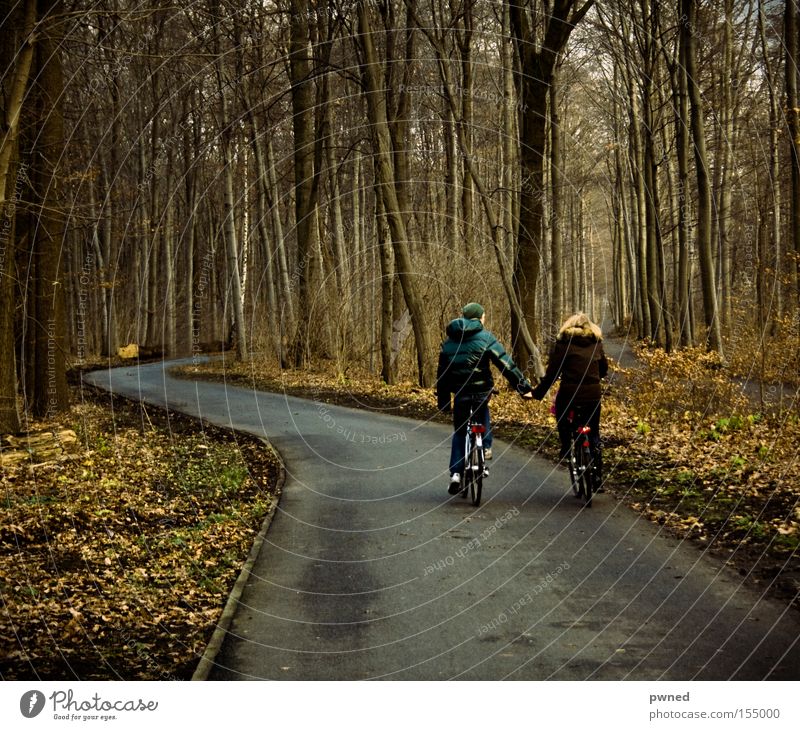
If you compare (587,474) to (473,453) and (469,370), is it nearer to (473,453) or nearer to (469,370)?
(473,453)

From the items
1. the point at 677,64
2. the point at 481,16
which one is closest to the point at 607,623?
the point at 677,64

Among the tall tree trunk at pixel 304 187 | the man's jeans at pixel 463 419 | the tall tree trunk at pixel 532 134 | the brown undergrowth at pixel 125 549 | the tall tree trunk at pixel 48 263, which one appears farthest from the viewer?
the tall tree trunk at pixel 304 187

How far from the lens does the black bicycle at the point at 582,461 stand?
33.4 ft

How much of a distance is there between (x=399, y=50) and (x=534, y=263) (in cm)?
998

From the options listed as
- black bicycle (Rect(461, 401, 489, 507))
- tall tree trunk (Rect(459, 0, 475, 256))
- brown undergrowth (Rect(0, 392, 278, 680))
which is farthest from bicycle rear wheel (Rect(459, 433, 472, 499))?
tall tree trunk (Rect(459, 0, 475, 256))

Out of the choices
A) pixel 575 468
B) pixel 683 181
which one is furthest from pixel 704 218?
pixel 575 468

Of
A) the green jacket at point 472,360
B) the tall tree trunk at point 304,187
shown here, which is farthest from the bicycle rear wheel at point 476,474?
the tall tree trunk at point 304,187

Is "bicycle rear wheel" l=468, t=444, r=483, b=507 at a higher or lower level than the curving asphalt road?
higher

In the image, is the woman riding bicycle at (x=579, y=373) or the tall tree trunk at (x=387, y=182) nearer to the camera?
the woman riding bicycle at (x=579, y=373)

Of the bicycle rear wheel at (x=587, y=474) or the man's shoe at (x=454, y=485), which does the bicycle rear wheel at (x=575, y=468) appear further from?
the man's shoe at (x=454, y=485)

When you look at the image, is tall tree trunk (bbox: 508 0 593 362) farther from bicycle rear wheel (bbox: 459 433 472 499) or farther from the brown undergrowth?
bicycle rear wheel (bbox: 459 433 472 499)
